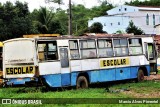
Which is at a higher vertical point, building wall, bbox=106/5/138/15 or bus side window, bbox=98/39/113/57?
building wall, bbox=106/5/138/15

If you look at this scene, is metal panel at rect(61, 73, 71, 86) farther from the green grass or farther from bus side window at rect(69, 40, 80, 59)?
bus side window at rect(69, 40, 80, 59)

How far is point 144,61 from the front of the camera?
79.2 ft

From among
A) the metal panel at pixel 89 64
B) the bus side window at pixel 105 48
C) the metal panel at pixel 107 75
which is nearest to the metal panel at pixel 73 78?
the metal panel at pixel 89 64

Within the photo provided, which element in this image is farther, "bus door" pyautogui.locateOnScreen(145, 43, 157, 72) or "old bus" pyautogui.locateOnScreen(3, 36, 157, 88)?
"bus door" pyautogui.locateOnScreen(145, 43, 157, 72)

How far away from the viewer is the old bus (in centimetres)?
1767

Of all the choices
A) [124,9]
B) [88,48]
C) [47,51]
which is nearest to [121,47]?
[88,48]

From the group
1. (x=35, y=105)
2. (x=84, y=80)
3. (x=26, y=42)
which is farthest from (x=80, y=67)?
(x=35, y=105)

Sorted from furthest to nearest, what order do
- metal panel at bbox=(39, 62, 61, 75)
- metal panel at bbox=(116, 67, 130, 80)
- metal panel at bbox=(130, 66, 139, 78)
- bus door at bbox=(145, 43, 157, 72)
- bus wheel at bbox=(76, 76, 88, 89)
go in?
1. bus door at bbox=(145, 43, 157, 72)
2. metal panel at bbox=(130, 66, 139, 78)
3. metal panel at bbox=(116, 67, 130, 80)
4. bus wheel at bbox=(76, 76, 88, 89)
5. metal panel at bbox=(39, 62, 61, 75)

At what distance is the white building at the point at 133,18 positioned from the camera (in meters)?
76.2

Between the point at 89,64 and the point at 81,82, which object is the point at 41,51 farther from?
the point at 89,64

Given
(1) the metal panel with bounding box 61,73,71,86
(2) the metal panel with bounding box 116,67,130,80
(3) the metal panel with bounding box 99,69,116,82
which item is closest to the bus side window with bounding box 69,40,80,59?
(1) the metal panel with bounding box 61,73,71,86

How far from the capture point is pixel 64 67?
1869cm

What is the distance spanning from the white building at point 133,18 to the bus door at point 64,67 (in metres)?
57.2

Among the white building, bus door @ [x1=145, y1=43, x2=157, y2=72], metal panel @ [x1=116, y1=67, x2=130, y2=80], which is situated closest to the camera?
metal panel @ [x1=116, y1=67, x2=130, y2=80]
